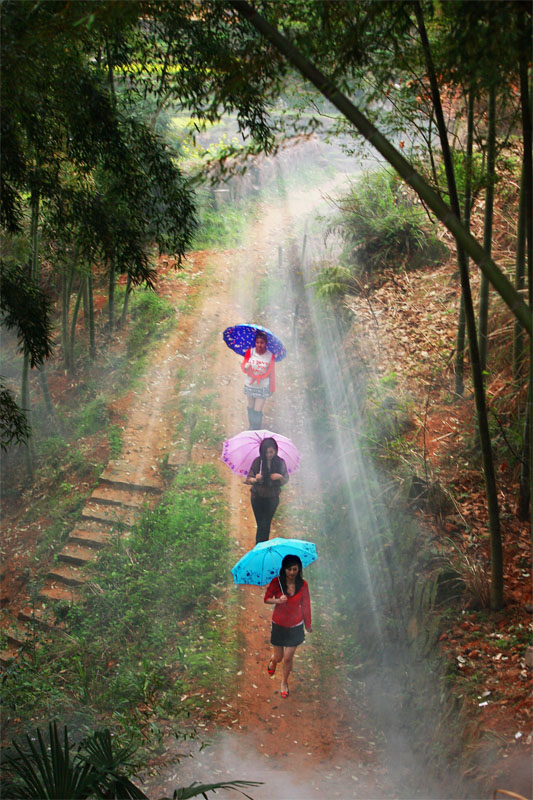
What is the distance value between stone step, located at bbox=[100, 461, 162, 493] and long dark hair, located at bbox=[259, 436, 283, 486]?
11.6ft

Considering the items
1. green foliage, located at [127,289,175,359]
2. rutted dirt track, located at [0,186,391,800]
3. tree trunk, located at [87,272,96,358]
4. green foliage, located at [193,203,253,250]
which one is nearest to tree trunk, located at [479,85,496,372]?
rutted dirt track, located at [0,186,391,800]

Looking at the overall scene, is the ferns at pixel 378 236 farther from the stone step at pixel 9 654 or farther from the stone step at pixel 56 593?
the stone step at pixel 9 654

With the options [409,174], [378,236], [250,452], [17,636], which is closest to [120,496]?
[17,636]

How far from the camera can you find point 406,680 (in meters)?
5.02

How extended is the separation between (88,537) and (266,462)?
3.74 m

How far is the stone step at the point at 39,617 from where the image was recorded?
7264 mm

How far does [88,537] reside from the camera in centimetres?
834


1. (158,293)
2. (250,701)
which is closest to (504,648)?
(250,701)

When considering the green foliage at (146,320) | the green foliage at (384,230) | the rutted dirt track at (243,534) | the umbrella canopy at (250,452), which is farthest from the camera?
the green foliage at (146,320)

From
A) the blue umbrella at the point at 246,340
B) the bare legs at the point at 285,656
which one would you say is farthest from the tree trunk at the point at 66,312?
the bare legs at the point at 285,656

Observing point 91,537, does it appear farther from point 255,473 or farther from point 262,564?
point 262,564

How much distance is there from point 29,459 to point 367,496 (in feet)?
20.9

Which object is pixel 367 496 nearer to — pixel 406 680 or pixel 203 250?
pixel 406 680

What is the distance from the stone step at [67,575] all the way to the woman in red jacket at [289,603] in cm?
378
